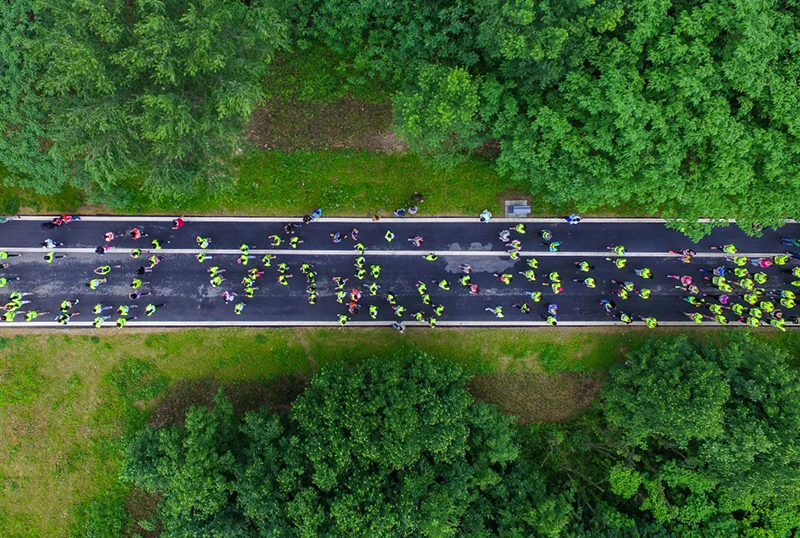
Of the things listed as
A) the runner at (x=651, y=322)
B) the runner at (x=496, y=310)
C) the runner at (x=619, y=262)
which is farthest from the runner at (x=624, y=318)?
the runner at (x=496, y=310)

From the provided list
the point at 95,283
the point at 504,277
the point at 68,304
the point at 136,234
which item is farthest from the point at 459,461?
the point at 68,304

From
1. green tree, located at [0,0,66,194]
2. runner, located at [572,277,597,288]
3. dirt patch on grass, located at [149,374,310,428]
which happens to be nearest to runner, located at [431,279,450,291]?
runner, located at [572,277,597,288]

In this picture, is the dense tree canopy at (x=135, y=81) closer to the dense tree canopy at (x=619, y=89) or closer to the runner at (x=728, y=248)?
the dense tree canopy at (x=619, y=89)

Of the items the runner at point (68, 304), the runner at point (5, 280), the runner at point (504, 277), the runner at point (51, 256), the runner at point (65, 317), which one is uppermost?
the runner at point (51, 256)

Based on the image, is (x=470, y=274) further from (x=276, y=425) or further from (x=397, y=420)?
(x=276, y=425)

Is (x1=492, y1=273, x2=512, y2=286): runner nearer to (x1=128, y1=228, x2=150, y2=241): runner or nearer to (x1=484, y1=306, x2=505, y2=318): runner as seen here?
(x1=484, y1=306, x2=505, y2=318): runner

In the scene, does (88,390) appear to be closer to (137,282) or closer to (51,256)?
(137,282)
